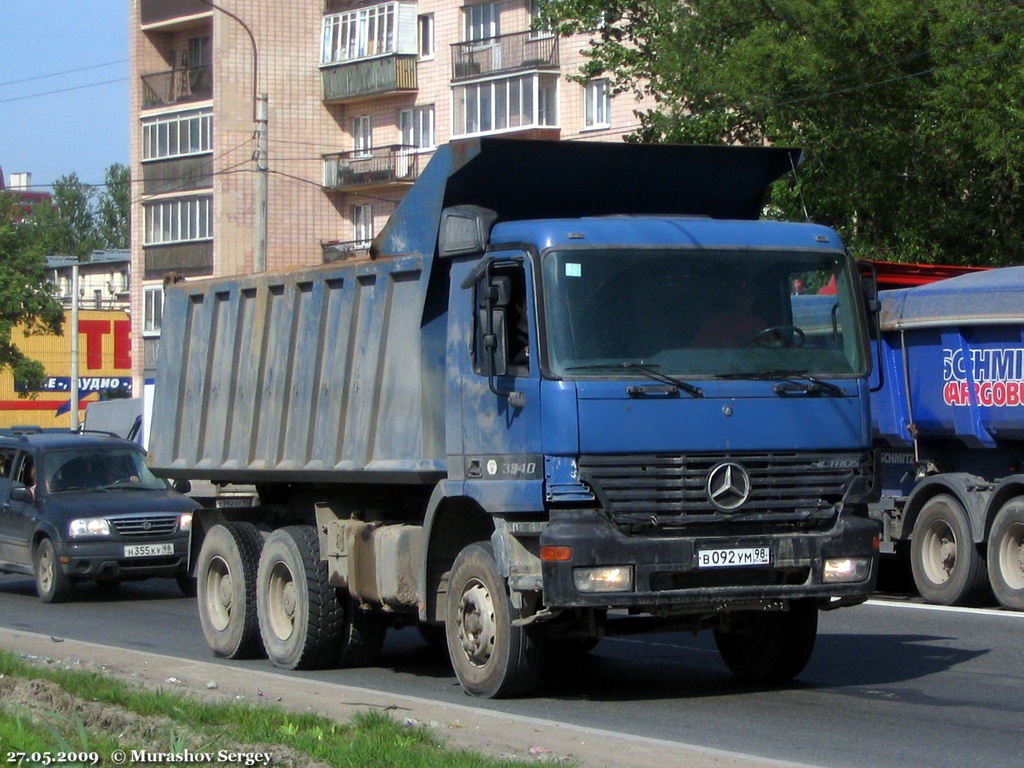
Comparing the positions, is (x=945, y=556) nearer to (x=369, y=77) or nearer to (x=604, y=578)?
(x=604, y=578)

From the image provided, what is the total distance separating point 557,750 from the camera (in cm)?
790

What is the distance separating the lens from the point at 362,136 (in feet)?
192

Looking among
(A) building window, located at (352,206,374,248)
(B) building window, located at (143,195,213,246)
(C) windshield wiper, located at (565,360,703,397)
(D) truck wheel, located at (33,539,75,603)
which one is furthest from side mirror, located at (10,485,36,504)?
(A) building window, located at (352,206,374,248)

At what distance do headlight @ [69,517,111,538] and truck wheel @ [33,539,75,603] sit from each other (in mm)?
331

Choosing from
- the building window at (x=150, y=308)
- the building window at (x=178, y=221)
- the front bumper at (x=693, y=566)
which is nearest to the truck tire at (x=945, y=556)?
the front bumper at (x=693, y=566)

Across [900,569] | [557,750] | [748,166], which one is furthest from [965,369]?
[557,750]

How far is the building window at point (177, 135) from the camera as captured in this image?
57.9m

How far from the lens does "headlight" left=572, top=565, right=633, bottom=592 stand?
9.34 m

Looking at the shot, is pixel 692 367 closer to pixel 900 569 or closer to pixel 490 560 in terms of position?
pixel 490 560

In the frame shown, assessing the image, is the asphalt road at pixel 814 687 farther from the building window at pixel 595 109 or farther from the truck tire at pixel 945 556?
the building window at pixel 595 109

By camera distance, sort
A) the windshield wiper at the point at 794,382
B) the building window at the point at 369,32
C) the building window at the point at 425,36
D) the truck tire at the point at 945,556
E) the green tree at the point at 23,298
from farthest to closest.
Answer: the green tree at the point at 23,298 → the building window at the point at 425,36 → the building window at the point at 369,32 → the truck tire at the point at 945,556 → the windshield wiper at the point at 794,382

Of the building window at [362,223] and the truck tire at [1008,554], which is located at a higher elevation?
the building window at [362,223]

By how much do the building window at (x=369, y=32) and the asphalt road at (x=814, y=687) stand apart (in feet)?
134

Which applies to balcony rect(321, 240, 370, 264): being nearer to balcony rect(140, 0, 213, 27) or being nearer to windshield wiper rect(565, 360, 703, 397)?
balcony rect(140, 0, 213, 27)
